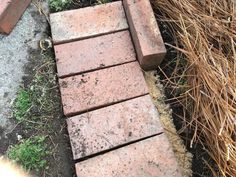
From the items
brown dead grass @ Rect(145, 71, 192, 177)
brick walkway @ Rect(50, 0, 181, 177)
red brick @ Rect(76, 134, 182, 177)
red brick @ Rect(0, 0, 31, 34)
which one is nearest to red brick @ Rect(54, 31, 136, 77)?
brick walkway @ Rect(50, 0, 181, 177)

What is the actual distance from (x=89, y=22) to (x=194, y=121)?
715 millimetres

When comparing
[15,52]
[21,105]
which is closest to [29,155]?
[21,105]

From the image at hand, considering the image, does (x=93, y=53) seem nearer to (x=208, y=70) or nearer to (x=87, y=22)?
(x=87, y=22)

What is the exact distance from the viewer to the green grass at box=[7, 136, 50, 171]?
150cm

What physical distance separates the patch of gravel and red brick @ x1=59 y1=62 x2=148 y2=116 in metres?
0.24

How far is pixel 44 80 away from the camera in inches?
66.1

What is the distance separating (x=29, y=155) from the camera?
59.4 inches

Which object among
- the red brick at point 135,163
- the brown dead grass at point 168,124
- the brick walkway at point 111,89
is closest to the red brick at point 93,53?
the brick walkway at point 111,89

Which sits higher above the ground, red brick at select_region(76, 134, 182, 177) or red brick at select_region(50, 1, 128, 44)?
red brick at select_region(50, 1, 128, 44)

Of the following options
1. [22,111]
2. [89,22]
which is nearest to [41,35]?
[89,22]

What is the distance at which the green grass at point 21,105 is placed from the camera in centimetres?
160

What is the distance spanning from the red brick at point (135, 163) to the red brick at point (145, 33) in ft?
1.30

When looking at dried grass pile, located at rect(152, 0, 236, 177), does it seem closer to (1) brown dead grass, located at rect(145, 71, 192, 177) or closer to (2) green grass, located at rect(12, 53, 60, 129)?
(1) brown dead grass, located at rect(145, 71, 192, 177)

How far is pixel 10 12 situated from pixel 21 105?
18.8 inches
